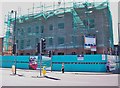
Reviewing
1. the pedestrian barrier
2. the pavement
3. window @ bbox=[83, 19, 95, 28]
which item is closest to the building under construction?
window @ bbox=[83, 19, 95, 28]

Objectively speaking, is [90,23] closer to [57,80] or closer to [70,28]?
[70,28]

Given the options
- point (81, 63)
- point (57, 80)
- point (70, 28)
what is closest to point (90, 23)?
point (70, 28)

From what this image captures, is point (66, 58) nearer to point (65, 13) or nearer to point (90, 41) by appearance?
point (90, 41)

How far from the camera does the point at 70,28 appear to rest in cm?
4797

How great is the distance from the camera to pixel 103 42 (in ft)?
148

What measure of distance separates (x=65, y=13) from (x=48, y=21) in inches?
201

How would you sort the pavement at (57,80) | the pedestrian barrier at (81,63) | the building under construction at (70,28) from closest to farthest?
the pavement at (57,80) → the pedestrian barrier at (81,63) → the building under construction at (70,28)

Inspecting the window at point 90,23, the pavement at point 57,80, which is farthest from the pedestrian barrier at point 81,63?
the window at point 90,23

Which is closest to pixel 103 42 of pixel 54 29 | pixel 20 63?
pixel 54 29

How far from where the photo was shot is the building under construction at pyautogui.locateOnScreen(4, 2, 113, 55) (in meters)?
45.7

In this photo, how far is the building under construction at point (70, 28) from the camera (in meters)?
45.7

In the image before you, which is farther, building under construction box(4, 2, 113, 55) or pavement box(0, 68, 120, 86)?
building under construction box(4, 2, 113, 55)

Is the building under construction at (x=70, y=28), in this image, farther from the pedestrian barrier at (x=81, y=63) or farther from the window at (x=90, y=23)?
the pedestrian barrier at (x=81, y=63)

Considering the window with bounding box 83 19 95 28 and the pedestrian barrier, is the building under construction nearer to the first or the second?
the window with bounding box 83 19 95 28
